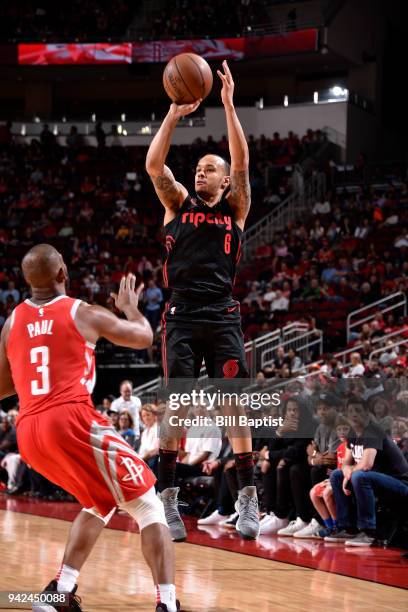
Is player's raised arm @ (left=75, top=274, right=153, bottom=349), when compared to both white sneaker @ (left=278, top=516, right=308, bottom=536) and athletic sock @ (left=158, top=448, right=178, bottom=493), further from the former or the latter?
white sneaker @ (left=278, top=516, right=308, bottom=536)

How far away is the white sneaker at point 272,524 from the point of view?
10383 mm

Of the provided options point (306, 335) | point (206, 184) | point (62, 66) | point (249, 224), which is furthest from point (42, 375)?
point (62, 66)

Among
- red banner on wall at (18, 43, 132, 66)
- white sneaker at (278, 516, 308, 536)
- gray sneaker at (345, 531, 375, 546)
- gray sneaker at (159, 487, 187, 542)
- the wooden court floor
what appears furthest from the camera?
red banner on wall at (18, 43, 132, 66)

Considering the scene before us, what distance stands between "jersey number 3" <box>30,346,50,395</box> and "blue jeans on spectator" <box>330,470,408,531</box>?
4.67 metres

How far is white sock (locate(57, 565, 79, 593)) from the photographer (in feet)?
18.0

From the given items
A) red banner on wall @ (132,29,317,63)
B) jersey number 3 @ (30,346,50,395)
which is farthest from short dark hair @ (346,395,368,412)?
red banner on wall @ (132,29,317,63)

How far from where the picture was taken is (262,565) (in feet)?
27.8

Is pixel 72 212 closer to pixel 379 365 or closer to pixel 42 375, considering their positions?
pixel 379 365

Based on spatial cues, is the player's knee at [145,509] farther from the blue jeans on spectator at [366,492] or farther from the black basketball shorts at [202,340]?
the blue jeans on spectator at [366,492]

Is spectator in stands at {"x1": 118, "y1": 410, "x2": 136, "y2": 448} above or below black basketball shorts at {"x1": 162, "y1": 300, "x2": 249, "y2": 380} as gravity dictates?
below

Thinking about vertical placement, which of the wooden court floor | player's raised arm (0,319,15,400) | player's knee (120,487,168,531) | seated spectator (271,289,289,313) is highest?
seated spectator (271,289,289,313)

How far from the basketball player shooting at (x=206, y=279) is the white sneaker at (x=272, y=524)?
4033 millimetres

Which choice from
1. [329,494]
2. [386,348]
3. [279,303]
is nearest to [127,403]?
[386,348]

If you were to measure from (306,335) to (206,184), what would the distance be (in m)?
10.3
